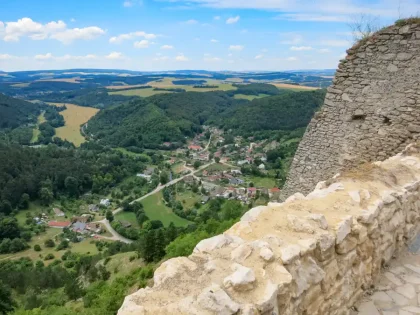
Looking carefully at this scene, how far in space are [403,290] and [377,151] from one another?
360cm

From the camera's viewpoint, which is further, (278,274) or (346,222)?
(346,222)

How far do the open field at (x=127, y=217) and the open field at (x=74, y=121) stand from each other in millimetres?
47461

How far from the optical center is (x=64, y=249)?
176ft

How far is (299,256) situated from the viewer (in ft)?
10.0

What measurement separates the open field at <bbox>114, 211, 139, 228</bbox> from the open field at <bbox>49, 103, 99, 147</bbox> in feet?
156

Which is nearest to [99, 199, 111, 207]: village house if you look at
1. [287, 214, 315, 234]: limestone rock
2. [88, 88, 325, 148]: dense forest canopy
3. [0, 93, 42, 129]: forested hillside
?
[88, 88, 325, 148]: dense forest canopy

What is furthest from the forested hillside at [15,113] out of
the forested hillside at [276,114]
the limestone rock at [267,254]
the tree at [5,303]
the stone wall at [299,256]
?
the limestone rock at [267,254]

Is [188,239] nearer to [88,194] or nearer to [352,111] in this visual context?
[352,111]

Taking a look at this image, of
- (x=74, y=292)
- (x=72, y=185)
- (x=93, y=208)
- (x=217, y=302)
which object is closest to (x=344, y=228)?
(x=217, y=302)

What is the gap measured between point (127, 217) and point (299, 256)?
60851mm

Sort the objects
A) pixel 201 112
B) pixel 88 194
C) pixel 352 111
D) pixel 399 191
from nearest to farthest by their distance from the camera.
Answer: pixel 399 191
pixel 352 111
pixel 88 194
pixel 201 112

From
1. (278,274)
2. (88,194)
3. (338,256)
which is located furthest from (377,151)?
(88,194)

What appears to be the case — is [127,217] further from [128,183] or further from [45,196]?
[45,196]

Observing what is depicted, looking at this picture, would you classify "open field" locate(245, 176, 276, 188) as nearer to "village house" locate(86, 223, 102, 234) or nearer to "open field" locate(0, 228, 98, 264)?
"village house" locate(86, 223, 102, 234)
